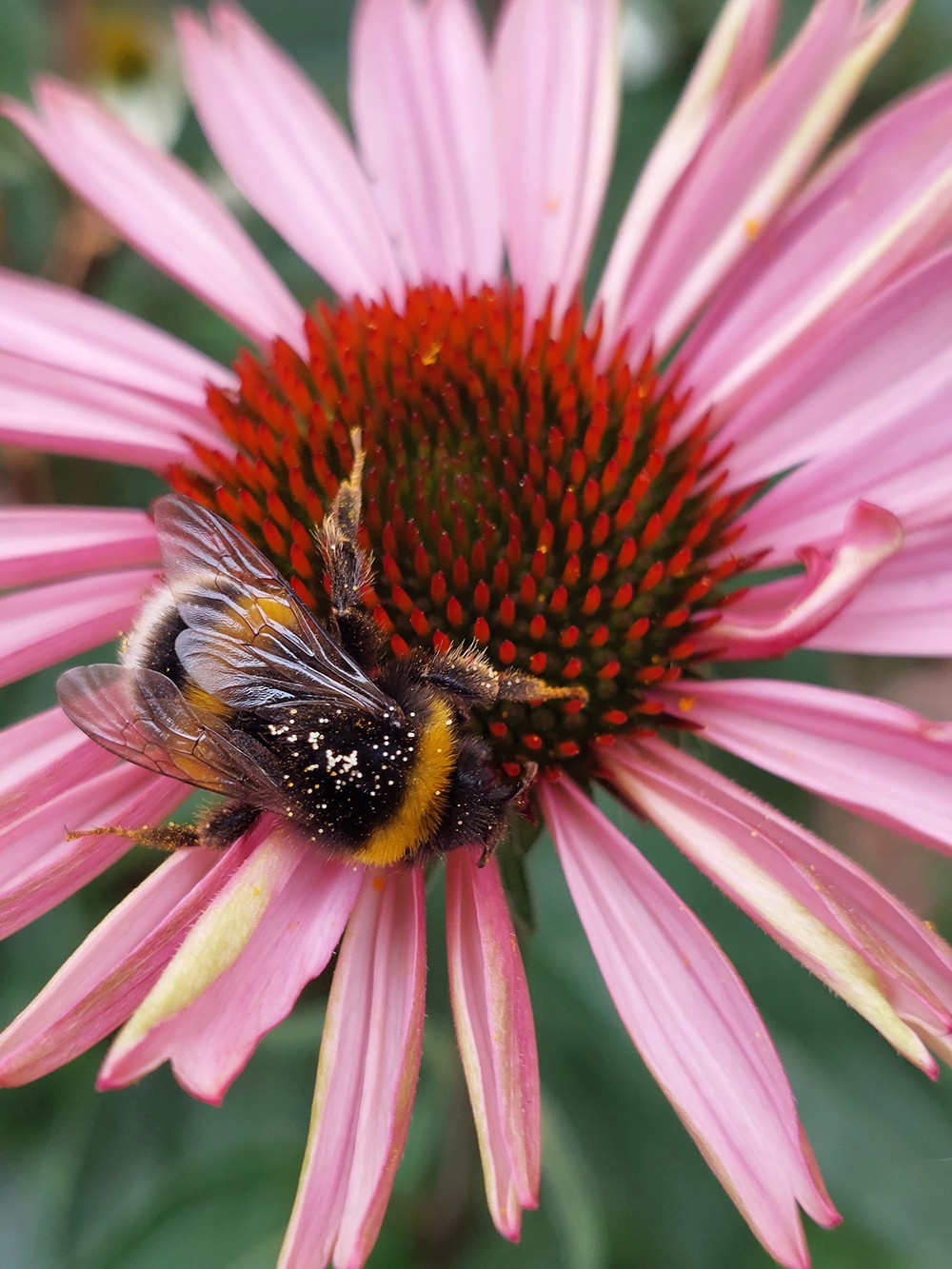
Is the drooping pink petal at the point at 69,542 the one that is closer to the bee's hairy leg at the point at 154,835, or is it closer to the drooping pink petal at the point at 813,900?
the bee's hairy leg at the point at 154,835

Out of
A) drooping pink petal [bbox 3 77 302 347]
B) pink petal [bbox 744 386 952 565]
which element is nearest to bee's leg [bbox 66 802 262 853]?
pink petal [bbox 744 386 952 565]

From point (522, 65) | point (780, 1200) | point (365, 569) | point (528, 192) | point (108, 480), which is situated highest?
point (522, 65)

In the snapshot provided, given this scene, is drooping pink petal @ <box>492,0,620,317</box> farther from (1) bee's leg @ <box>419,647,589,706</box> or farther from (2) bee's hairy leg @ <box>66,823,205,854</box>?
(2) bee's hairy leg @ <box>66,823,205,854</box>

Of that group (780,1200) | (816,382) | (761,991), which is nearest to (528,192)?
(816,382)

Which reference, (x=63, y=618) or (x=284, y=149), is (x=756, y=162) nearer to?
(x=284, y=149)

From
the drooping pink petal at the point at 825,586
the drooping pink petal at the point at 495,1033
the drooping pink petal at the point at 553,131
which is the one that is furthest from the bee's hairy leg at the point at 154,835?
the drooping pink petal at the point at 553,131

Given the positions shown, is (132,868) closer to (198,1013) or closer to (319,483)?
(319,483)
